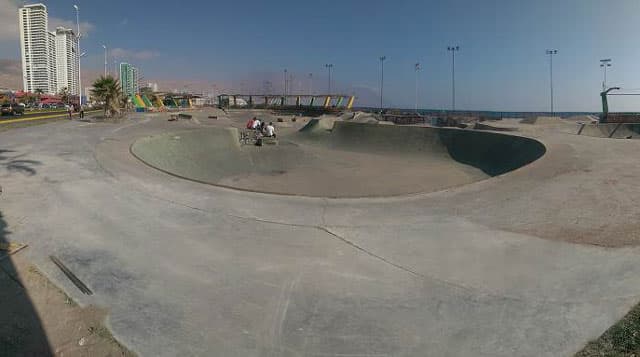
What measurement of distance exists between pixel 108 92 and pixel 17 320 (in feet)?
122

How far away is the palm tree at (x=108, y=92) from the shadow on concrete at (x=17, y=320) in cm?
3489

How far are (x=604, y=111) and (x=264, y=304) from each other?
5963 centimetres

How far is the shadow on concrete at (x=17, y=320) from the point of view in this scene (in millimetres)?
3592

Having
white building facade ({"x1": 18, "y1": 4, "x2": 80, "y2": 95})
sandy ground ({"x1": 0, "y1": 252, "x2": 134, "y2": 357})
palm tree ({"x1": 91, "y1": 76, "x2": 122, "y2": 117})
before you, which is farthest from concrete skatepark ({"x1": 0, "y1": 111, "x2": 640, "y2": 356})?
white building facade ({"x1": 18, "y1": 4, "x2": 80, "y2": 95})

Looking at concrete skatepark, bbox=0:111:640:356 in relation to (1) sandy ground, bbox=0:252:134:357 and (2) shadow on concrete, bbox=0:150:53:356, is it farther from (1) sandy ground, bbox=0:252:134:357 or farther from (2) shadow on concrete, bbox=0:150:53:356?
(2) shadow on concrete, bbox=0:150:53:356

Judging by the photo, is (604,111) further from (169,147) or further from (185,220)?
(185,220)

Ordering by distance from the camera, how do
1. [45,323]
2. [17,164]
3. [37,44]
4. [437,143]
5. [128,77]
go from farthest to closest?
[128,77], [37,44], [437,143], [17,164], [45,323]

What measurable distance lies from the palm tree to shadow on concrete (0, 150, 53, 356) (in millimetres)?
34891

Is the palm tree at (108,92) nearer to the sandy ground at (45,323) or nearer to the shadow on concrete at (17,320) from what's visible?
the shadow on concrete at (17,320)

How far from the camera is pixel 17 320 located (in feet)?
13.1

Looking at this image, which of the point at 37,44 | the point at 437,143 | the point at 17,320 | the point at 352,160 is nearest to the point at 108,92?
the point at 352,160

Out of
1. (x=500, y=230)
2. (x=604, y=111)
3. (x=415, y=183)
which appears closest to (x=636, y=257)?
(x=500, y=230)

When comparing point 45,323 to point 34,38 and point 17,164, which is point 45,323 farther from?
point 34,38

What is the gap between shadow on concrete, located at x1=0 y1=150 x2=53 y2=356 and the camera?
11.8 feet
